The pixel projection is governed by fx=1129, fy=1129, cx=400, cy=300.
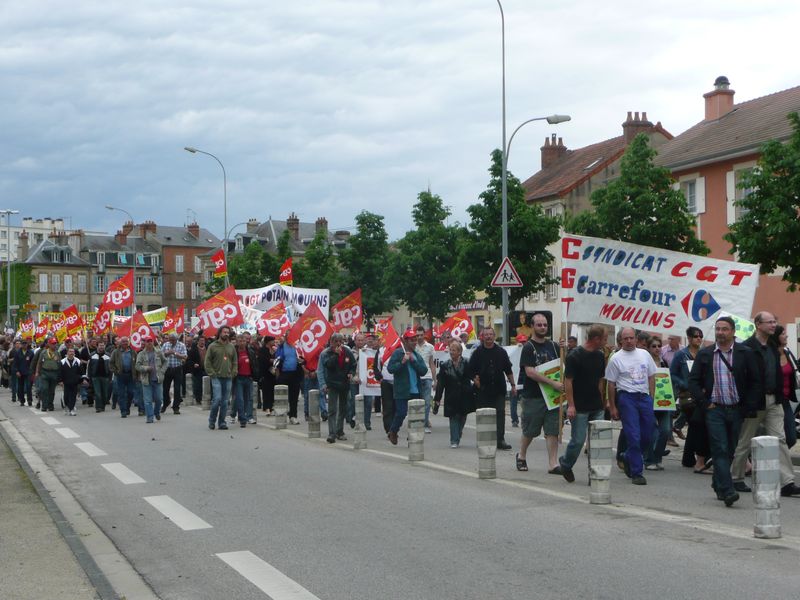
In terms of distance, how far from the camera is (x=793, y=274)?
2506 centimetres

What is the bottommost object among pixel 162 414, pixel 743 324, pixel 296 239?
pixel 162 414

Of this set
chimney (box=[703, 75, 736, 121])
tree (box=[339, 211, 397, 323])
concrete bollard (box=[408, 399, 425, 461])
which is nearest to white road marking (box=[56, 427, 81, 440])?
concrete bollard (box=[408, 399, 425, 461])

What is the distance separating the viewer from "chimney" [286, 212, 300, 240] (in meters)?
111

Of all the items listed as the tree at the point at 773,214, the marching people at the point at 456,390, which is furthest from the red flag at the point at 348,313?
the marching people at the point at 456,390

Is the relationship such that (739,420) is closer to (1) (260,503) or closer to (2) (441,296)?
(1) (260,503)

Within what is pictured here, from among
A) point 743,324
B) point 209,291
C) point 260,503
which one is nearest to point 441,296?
point 209,291

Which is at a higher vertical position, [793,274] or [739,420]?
[793,274]

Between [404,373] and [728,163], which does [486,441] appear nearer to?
[404,373]

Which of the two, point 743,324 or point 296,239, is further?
point 296,239

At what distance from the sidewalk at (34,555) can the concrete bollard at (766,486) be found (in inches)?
192

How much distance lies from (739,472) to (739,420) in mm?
807

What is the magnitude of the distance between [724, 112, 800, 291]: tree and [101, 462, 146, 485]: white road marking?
48.8 ft

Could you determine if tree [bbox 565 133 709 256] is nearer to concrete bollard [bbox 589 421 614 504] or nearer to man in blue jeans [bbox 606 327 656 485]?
man in blue jeans [bbox 606 327 656 485]

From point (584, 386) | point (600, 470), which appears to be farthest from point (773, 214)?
point (600, 470)
